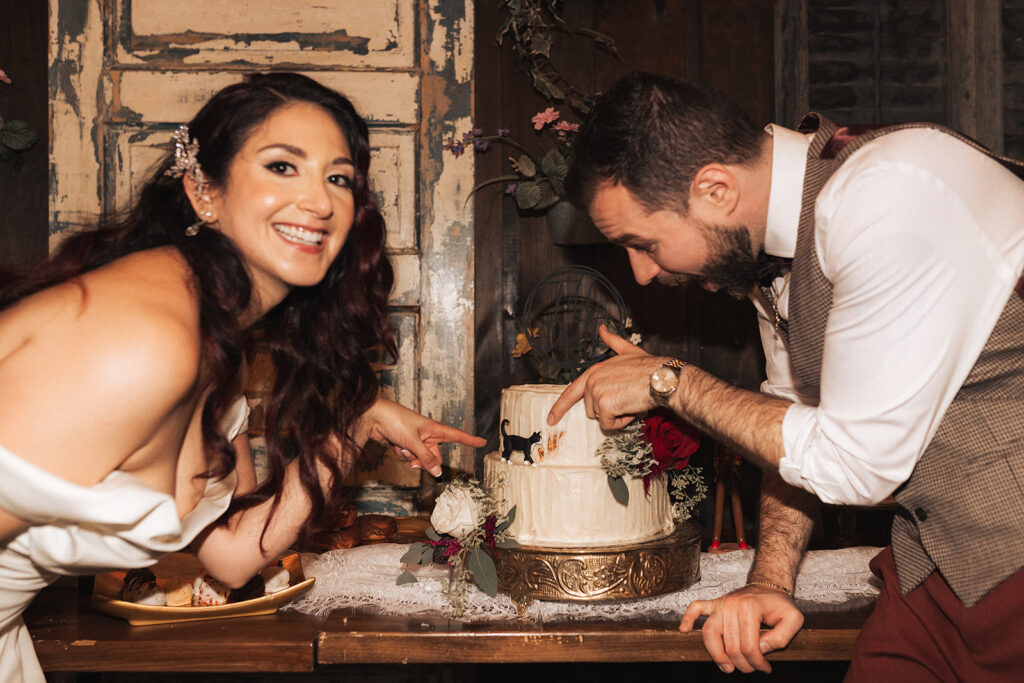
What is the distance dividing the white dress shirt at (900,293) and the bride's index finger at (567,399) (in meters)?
0.56

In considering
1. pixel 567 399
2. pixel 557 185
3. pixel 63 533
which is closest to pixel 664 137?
pixel 567 399

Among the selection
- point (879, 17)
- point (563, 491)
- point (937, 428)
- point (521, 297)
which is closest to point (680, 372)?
point (563, 491)

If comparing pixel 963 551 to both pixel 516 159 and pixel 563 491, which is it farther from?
pixel 516 159

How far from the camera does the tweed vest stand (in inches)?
56.9

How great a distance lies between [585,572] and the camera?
1913 millimetres

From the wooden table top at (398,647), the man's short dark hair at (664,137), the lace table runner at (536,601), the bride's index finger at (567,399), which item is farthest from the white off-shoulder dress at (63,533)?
the man's short dark hair at (664,137)

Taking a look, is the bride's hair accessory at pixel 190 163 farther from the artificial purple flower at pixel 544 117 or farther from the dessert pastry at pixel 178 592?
the artificial purple flower at pixel 544 117

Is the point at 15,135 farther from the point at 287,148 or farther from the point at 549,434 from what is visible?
the point at 549,434

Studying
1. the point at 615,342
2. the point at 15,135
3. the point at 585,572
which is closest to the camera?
the point at 585,572

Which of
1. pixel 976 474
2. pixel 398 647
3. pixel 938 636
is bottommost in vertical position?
pixel 398 647

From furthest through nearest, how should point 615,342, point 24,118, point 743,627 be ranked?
point 24,118 < point 615,342 < point 743,627

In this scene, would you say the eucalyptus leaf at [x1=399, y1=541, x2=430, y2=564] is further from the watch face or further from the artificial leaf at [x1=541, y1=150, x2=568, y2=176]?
the artificial leaf at [x1=541, y1=150, x2=568, y2=176]

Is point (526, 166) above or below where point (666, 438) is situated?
above

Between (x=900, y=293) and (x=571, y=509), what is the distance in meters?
0.89
